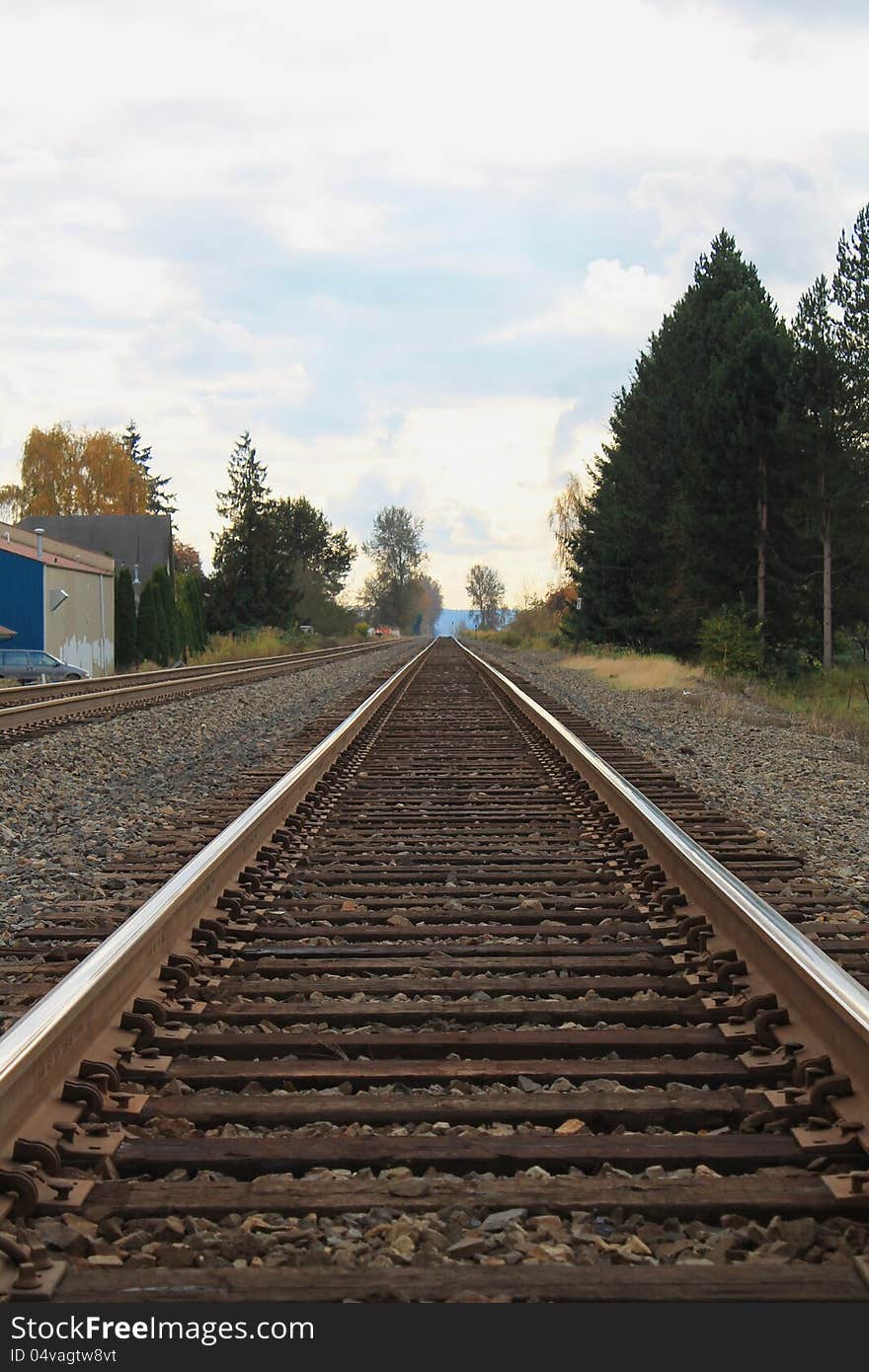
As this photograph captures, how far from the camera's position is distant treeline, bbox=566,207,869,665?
28.4 metres

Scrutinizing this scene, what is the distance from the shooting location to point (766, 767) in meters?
10.3

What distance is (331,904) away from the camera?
481cm

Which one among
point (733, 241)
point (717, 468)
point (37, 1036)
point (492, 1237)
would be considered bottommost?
point (492, 1237)

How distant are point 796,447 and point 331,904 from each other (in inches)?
1052

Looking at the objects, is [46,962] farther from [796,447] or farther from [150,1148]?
[796,447]

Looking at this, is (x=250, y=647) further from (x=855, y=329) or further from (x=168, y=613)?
(x=855, y=329)

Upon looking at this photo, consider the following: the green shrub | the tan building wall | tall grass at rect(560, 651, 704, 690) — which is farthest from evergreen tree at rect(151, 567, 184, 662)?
the green shrub

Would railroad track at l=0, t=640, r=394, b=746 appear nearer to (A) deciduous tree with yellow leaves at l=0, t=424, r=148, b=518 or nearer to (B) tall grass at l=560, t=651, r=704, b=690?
(B) tall grass at l=560, t=651, r=704, b=690

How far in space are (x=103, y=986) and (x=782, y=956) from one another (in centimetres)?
185

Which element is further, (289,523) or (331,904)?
(289,523)

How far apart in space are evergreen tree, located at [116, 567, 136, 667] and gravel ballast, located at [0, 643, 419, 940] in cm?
2359

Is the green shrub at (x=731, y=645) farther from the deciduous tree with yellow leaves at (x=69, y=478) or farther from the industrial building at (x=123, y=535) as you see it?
the deciduous tree with yellow leaves at (x=69, y=478)

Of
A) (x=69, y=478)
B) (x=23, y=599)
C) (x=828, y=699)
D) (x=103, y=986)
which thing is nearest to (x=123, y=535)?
(x=69, y=478)

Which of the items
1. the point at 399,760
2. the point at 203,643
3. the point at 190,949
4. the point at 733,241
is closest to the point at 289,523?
the point at 203,643
